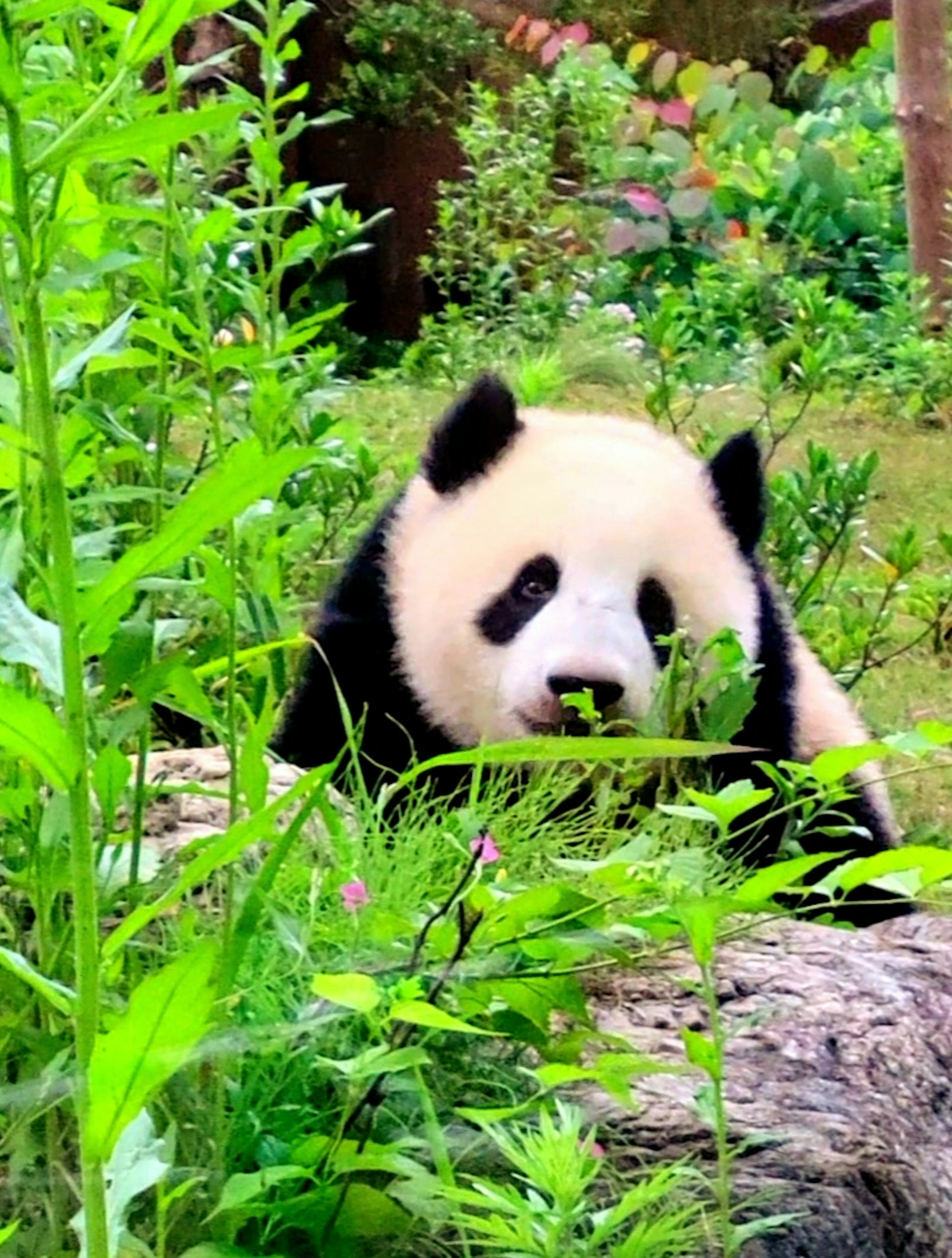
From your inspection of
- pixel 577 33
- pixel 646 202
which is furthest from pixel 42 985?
pixel 577 33

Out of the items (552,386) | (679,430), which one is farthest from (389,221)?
(552,386)

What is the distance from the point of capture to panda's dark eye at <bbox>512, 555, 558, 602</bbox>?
6.33 feet

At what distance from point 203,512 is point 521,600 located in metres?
1.27

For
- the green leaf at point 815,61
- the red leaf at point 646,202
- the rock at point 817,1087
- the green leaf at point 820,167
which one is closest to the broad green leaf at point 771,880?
the rock at point 817,1087

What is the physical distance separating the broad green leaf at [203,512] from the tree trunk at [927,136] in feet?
13.7

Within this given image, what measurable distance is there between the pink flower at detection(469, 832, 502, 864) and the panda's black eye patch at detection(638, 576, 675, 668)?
86cm

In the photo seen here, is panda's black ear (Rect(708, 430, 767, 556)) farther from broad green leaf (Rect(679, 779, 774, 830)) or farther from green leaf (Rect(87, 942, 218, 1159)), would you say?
green leaf (Rect(87, 942, 218, 1159))

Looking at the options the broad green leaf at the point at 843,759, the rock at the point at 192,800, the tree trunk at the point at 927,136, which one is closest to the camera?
the broad green leaf at the point at 843,759

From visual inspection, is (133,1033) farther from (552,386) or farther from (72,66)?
(552,386)

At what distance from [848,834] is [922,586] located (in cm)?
94

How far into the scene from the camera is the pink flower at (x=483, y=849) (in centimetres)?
99

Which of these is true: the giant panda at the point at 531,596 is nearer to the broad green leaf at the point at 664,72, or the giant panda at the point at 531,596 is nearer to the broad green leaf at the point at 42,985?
the broad green leaf at the point at 42,985

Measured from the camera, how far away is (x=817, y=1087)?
118cm

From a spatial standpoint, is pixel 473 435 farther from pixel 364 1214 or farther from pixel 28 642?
pixel 28 642
